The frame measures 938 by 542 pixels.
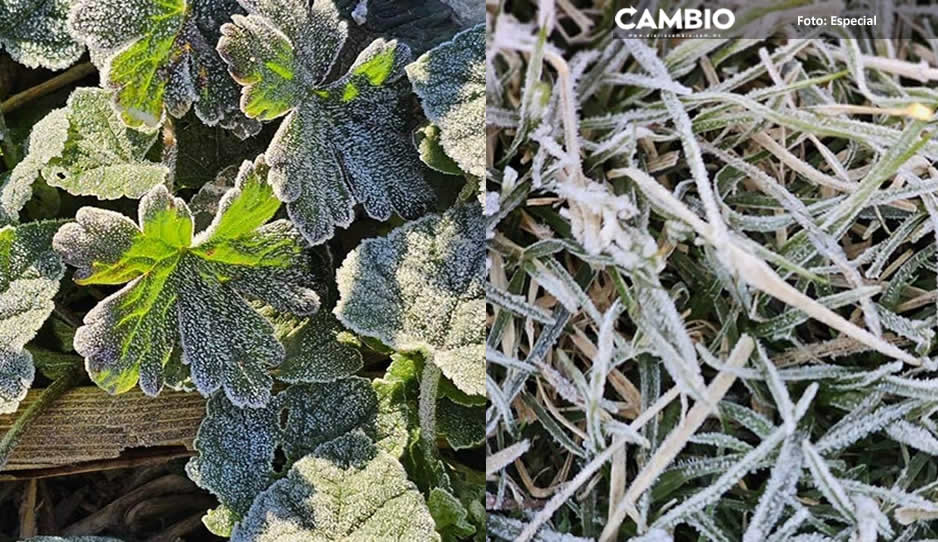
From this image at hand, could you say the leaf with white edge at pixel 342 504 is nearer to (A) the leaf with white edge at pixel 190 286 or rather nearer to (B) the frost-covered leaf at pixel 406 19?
(A) the leaf with white edge at pixel 190 286

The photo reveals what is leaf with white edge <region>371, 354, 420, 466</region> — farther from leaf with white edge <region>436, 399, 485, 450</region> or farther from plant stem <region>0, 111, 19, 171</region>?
plant stem <region>0, 111, 19, 171</region>

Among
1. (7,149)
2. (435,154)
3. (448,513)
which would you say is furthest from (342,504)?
(7,149)

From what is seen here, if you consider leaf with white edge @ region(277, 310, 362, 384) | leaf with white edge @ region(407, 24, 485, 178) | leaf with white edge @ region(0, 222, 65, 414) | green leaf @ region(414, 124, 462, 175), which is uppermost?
leaf with white edge @ region(407, 24, 485, 178)

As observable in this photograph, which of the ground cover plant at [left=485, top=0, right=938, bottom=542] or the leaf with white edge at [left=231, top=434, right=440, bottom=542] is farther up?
the ground cover plant at [left=485, top=0, right=938, bottom=542]

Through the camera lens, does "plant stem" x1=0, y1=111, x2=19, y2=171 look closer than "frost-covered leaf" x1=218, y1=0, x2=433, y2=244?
No

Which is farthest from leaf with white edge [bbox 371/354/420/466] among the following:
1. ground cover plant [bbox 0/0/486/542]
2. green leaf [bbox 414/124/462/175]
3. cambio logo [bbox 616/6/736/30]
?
cambio logo [bbox 616/6/736/30]

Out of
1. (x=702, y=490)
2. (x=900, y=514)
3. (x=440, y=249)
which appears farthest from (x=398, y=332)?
(x=900, y=514)

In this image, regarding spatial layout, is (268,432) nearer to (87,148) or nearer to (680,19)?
(87,148)

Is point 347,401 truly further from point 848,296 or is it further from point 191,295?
point 848,296
